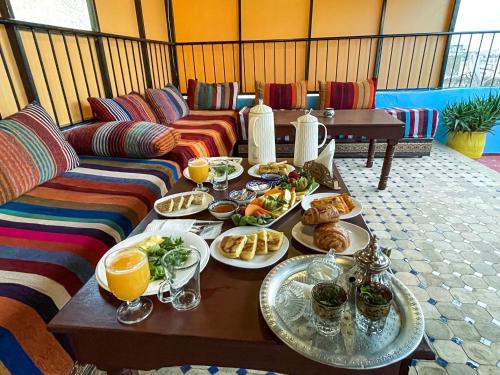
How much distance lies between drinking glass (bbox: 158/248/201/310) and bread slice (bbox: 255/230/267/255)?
0.62 ft

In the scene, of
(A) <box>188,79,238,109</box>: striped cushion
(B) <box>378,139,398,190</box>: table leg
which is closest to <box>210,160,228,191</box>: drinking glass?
(B) <box>378,139,398,190</box>: table leg

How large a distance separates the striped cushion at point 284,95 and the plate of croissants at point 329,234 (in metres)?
3.11

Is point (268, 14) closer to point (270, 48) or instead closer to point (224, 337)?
point (270, 48)

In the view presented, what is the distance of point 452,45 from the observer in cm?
396

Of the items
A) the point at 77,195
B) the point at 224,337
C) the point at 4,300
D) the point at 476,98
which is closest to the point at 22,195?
the point at 77,195

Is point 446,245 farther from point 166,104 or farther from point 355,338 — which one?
point 166,104

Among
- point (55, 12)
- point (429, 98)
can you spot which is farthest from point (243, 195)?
point (429, 98)

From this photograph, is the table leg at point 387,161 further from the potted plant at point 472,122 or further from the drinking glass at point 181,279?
the drinking glass at point 181,279

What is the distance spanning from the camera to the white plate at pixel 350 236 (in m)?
0.81

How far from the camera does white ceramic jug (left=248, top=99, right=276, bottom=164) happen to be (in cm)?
141

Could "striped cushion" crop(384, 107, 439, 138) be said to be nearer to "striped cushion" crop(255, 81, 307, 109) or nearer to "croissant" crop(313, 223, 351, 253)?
"striped cushion" crop(255, 81, 307, 109)

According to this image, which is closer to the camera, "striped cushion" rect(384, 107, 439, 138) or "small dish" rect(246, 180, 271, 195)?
"small dish" rect(246, 180, 271, 195)

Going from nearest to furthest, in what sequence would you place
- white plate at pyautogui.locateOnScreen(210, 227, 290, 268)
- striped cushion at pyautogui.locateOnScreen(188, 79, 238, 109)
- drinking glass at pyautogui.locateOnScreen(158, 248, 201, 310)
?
drinking glass at pyautogui.locateOnScreen(158, 248, 201, 310)
white plate at pyautogui.locateOnScreen(210, 227, 290, 268)
striped cushion at pyautogui.locateOnScreen(188, 79, 238, 109)

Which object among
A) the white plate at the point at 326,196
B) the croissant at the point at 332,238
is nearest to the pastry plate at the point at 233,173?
the white plate at the point at 326,196
